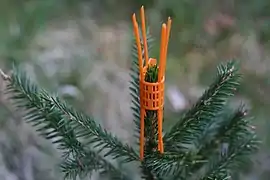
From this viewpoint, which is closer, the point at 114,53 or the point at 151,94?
the point at 151,94

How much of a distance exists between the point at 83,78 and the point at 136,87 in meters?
0.45

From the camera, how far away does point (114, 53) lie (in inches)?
43.0

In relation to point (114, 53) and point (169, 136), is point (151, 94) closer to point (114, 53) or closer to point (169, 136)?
point (169, 136)

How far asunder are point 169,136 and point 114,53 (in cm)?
56

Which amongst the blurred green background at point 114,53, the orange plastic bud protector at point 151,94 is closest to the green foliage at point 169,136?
the orange plastic bud protector at point 151,94

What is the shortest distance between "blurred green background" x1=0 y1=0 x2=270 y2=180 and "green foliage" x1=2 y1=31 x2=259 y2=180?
0.77 feet

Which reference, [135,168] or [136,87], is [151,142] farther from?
[135,168]

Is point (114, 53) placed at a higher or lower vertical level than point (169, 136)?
higher

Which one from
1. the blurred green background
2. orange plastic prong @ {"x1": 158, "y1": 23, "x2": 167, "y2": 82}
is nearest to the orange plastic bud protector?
orange plastic prong @ {"x1": 158, "y1": 23, "x2": 167, "y2": 82}

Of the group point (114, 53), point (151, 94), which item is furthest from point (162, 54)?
point (114, 53)

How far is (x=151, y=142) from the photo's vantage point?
1.78 ft

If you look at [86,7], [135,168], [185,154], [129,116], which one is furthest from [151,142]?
[86,7]

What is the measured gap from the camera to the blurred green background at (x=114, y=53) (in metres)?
0.92

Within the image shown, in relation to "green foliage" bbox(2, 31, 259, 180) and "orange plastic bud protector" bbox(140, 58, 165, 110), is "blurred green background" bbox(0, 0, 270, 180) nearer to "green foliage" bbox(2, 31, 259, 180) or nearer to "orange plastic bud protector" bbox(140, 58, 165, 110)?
"green foliage" bbox(2, 31, 259, 180)
